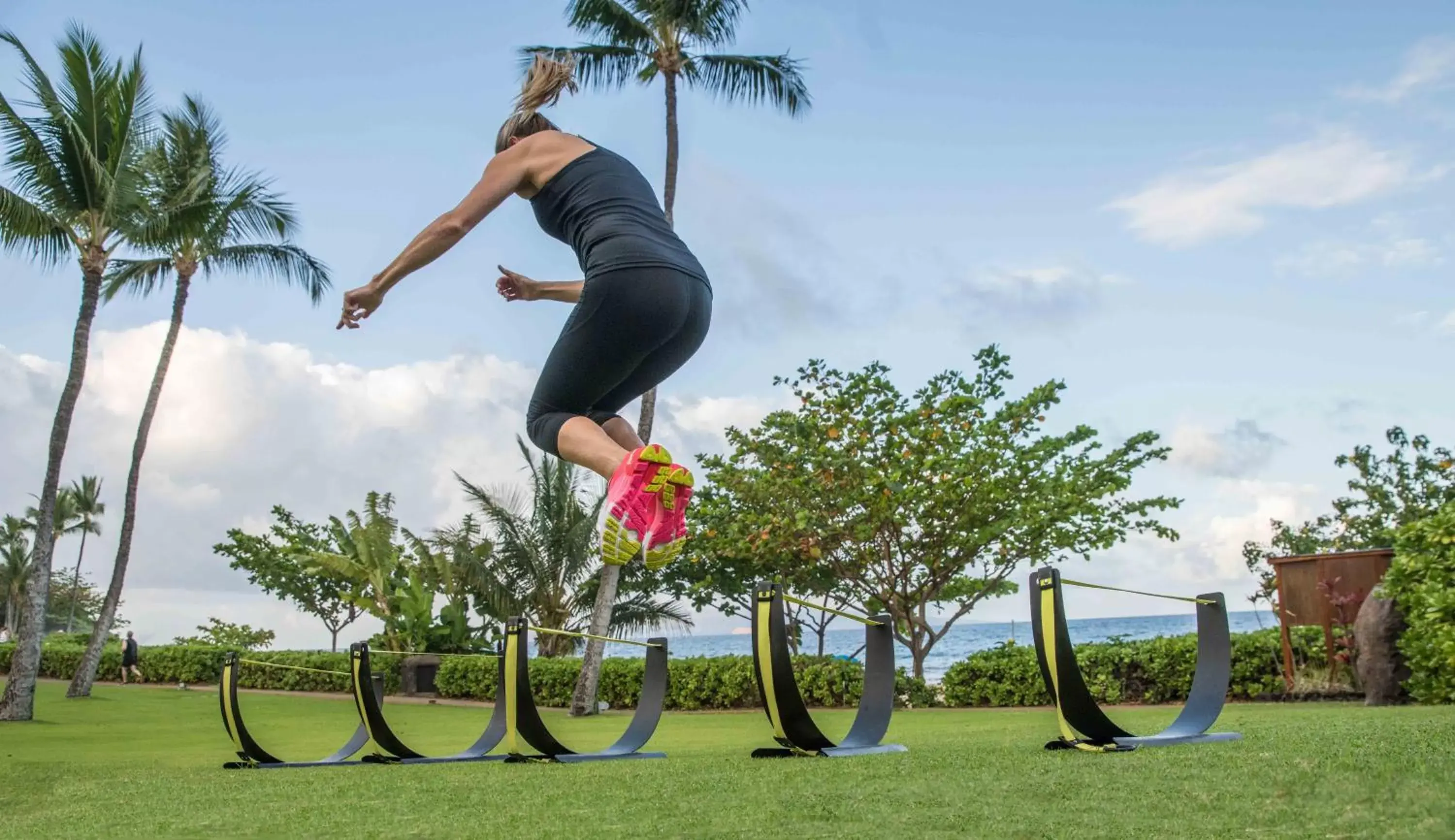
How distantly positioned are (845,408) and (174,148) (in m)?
13.2

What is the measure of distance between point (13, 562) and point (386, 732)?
2237 inches

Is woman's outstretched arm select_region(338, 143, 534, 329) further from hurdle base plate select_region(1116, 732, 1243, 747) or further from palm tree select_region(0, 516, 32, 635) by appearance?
palm tree select_region(0, 516, 32, 635)

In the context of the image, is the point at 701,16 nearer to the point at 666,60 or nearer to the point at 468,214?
the point at 666,60

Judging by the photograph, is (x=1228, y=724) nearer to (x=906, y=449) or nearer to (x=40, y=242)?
(x=906, y=449)

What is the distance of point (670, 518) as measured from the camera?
3680 mm

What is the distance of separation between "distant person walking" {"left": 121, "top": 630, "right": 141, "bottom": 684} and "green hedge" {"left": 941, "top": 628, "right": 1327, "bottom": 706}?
21685 millimetres

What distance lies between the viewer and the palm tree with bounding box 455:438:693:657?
915 inches

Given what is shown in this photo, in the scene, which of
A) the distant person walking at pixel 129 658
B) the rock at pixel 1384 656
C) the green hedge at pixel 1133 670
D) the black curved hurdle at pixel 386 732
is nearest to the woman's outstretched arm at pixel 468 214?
the black curved hurdle at pixel 386 732

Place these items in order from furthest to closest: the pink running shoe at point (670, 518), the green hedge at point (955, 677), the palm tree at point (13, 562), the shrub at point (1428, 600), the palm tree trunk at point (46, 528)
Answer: the palm tree at point (13, 562), the palm tree trunk at point (46, 528), the green hedge at point (955, 677), the shrub at point (1428, 600), the pink running shoe at point (670, 518)

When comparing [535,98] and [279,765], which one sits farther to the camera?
[279,765]

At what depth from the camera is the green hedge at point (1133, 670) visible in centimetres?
1344

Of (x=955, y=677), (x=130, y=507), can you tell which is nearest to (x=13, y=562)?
(x=130, y=507)

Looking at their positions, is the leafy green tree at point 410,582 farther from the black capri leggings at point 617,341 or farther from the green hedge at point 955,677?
the black capri leggings at point 617,341

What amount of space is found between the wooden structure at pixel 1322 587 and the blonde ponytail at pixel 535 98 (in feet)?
36.3
